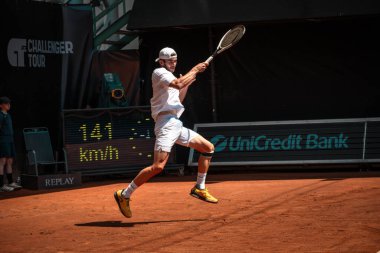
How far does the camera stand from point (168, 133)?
9344mm

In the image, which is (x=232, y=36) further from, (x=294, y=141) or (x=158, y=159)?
(x=294, y=141)

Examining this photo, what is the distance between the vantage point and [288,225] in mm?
8305

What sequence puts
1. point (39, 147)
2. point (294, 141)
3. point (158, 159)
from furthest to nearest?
point (294, 141), point (39, 147), point (158, 159)

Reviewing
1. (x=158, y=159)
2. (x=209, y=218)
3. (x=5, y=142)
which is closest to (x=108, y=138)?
(x=5, y=142)

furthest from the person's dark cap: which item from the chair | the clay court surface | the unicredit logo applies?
the unicredit logo

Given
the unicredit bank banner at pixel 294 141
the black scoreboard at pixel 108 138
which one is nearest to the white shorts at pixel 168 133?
the black scoreboard at pixel 108 138

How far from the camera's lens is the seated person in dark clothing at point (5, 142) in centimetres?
1388

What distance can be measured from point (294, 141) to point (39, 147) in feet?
17.1

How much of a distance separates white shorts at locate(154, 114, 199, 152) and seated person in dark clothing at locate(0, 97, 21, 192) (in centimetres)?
532

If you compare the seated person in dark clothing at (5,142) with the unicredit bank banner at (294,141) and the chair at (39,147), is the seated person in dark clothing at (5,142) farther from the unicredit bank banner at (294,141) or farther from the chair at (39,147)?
the unicredit bank banner at (294,141)

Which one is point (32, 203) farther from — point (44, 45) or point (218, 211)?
point (44, 45)

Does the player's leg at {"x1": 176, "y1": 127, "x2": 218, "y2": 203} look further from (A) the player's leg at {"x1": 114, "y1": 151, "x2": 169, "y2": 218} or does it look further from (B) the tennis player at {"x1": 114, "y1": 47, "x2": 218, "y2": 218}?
(A) the player's leg at {"x1": 114, "y1": 151, "x2": 169, "y2": 218}

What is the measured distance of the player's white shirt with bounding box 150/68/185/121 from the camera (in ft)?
30.2

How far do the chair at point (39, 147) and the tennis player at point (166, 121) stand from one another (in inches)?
211
